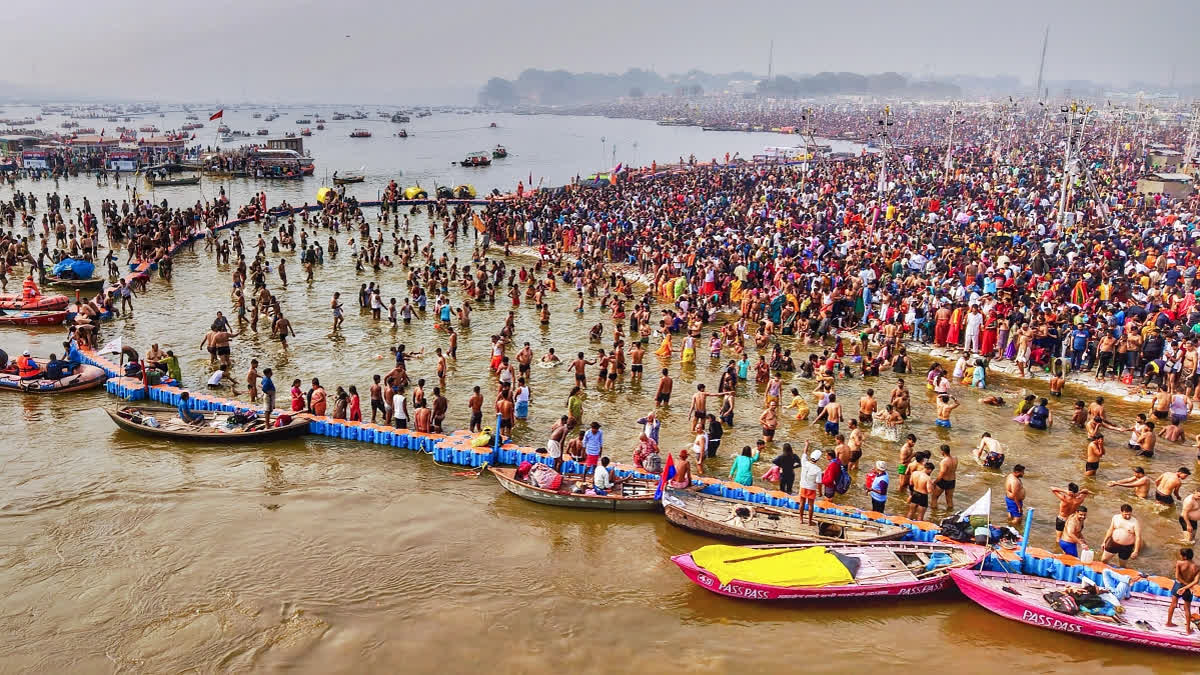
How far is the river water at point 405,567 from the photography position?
10633 millimetres

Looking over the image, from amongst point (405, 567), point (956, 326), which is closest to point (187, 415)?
point (405, 567)

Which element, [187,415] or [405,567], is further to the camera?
[187,415]

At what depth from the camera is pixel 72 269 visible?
29922 millimetres

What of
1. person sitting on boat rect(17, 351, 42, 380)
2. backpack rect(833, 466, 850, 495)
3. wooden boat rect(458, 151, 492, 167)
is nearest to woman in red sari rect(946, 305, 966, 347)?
backpack rect(833, 466, 850, 495)

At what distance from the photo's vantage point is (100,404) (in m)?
19.1

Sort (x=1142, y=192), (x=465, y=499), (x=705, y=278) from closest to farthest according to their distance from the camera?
(x=465, y=499), (x=705, y=278), (x=1142, y=192)

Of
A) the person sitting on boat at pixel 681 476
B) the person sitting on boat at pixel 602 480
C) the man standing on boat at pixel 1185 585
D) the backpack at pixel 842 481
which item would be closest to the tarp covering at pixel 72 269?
the person sitting on boat at pixel 602 480

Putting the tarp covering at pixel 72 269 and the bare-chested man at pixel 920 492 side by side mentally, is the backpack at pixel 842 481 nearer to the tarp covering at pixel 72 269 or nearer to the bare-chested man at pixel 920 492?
the bare-chested man at pixel 920 492

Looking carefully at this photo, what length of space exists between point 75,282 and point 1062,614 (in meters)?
31.8

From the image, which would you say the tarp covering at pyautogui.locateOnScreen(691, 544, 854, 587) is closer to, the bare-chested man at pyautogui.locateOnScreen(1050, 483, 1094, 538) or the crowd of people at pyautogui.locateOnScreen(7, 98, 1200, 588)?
the crowd of people at pyautogui.locateOnScreen(7, 98, 1200, 588)

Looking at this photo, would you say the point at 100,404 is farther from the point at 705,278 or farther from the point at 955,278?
the point at 955,278

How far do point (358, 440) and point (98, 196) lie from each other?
49582mm

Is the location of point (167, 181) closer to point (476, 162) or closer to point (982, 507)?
point (476, 162)

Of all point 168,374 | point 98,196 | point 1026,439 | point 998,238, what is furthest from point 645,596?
point 98,196
